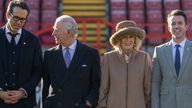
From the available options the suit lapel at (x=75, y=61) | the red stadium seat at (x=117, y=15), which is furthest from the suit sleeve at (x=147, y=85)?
the red stadium seat at (x=117, y=15)

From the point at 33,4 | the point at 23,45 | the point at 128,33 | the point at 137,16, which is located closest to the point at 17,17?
the point at 23,45

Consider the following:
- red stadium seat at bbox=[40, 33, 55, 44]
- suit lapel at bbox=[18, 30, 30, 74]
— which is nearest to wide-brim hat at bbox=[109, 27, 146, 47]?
suit lapel at bbox=[18, 30, 30, 74]

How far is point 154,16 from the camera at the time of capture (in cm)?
1142

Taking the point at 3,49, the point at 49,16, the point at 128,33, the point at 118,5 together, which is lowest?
the point at 3,49

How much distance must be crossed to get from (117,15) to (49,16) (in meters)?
1.56

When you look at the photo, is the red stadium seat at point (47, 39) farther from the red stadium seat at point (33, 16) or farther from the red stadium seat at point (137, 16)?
the red stadium seat at point (137, 16)

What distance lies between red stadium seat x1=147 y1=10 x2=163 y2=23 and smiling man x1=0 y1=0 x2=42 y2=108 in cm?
729

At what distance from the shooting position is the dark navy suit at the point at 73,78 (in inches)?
164

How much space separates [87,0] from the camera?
12.1m

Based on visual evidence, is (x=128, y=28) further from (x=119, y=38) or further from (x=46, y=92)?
(x=46, y=92)

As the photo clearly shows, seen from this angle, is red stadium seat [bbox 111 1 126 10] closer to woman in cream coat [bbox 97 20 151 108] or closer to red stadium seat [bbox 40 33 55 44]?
red stadium seat [bbox 40 33 55 44]

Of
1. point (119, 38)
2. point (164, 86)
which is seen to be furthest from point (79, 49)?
point (164, 86)

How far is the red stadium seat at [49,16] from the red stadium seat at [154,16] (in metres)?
2.17

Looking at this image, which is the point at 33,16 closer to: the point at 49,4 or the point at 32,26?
the point at 32,26
